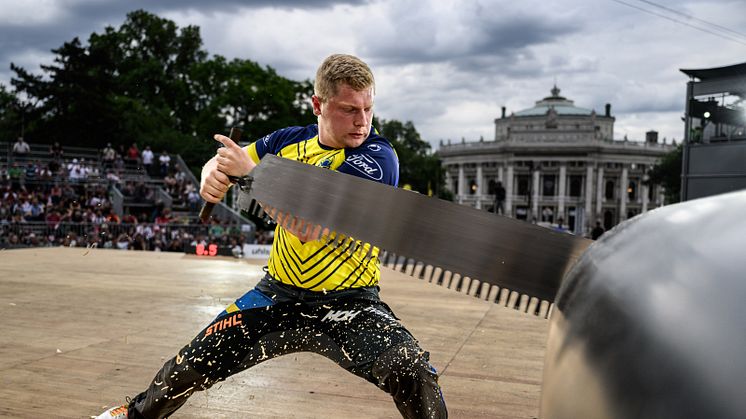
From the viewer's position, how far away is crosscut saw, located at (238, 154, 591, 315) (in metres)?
1.64

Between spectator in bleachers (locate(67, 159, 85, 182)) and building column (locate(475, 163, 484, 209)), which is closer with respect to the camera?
spectator in bleachers (locate(67, 159, 85, 182))

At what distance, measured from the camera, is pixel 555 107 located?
420 ft

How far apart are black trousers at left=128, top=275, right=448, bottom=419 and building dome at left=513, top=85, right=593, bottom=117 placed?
12551cm

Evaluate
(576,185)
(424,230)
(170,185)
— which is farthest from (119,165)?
(576,185)

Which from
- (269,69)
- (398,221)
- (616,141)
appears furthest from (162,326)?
(616,141)

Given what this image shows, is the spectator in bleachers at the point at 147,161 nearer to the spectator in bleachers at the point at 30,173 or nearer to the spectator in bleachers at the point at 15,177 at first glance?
the spectator in bleachers at the point at 30,173

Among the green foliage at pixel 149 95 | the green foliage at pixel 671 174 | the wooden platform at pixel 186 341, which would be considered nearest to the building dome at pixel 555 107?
the green foliage at pixel 671 174

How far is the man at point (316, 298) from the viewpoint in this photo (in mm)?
2752

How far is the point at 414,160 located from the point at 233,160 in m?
97.0

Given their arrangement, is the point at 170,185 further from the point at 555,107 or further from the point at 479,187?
the point at 555,107

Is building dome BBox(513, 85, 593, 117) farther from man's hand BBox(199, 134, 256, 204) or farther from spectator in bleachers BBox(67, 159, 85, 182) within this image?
man's hand BBox(199, 134, 256, 204)

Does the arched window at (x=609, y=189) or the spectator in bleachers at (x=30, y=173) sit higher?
the spectator in bleachers at (x=30, y=173)

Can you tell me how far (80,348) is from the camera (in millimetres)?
5508

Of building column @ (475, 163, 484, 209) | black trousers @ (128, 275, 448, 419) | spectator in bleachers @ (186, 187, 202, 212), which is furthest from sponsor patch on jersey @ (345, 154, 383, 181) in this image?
building column @ (475, 163, 484, 209)
